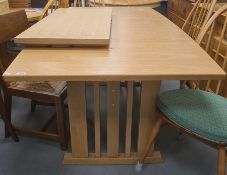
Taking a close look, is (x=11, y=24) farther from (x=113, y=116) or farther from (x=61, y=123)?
(x=113, y=116)

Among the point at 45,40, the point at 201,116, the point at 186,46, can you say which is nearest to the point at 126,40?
the point at 186,46

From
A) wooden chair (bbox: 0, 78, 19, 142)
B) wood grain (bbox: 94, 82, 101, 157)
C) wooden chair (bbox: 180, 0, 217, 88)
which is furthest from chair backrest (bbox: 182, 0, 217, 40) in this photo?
wooden chair (bbox: 0, 78, 19, 142)

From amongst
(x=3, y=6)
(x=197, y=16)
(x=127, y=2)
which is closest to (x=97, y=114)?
(x=197, y=16)

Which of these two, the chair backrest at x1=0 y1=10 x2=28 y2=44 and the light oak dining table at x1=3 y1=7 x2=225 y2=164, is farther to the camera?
the chair backrest at x1=0 y1=10 x2=28 y2=44

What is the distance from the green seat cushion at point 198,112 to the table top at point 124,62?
272 millimetres

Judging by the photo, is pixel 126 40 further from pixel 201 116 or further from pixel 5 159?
pixel 5 159

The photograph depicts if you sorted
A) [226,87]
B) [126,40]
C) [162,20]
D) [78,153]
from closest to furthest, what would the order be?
[126,40]
[78,153]
[162,20]
[226,87]

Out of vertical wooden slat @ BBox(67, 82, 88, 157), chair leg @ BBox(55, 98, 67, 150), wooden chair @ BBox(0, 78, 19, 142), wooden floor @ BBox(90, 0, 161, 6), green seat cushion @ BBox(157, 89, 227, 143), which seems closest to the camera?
green seat cushion @ BBox(157, 89, 227, 143)

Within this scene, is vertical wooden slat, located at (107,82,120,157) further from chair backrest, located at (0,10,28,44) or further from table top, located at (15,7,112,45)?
chair backrest, located at (0,10,28,44)

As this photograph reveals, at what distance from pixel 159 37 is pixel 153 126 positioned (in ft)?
1.59

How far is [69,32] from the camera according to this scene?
1130mm

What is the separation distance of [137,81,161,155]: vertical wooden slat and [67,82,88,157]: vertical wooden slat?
318 mm

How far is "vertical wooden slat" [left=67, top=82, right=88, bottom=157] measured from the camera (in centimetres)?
123

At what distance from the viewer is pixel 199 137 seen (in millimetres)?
1061
